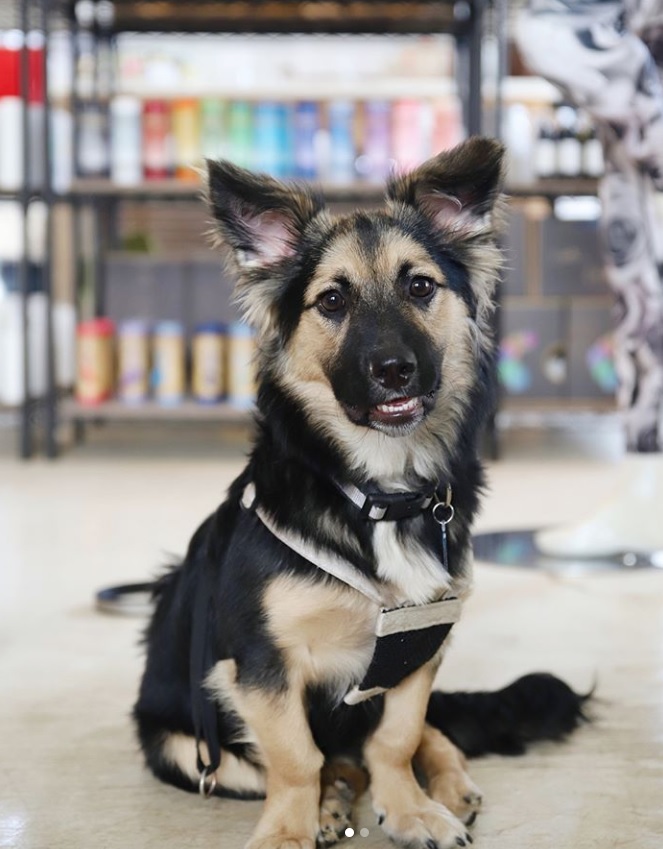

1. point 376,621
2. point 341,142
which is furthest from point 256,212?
point 341,142

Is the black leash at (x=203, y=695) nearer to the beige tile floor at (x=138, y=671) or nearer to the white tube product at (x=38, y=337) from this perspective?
the beige tile floor at (x=138, y=671)

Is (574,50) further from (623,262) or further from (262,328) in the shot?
(262,328)

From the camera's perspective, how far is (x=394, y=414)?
1415 mm

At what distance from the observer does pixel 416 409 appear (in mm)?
1425

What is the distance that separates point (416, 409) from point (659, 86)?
1537mm

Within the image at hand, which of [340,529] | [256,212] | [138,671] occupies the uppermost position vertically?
[256,212]

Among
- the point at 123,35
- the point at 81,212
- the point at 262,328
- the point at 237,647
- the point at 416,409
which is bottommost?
the point at 237,647

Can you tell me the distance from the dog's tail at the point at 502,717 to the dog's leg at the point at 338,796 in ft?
0.51

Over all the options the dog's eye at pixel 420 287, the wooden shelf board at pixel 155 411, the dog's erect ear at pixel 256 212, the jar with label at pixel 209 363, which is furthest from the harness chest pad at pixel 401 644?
the jar with label at pixel 209 363

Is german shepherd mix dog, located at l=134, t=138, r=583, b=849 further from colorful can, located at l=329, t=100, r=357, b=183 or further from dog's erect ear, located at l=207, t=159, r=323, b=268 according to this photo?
colorful can, located at l=329, t=100, r=357, b=183

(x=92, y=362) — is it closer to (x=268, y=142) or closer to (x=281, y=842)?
(x=268, y=142)

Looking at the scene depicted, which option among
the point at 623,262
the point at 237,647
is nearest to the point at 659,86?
the point at 623,262

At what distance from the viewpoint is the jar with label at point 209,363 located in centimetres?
459

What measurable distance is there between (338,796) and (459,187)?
0.81 m
